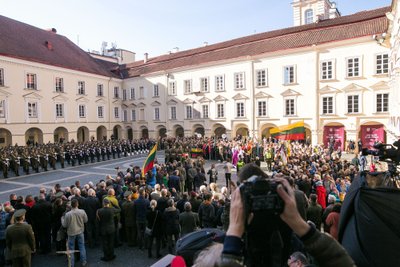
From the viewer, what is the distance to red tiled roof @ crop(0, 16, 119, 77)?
2892cm

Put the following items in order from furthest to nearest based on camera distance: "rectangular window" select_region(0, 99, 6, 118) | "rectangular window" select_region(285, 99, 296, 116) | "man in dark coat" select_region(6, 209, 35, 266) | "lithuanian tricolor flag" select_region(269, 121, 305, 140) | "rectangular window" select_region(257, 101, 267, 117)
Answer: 1. "rectangular window" select_region(257, 101, 267, 117)
2. "rectangular window" select_region(285, 99, 296, 116)
3. "rectangular window" select_region(0, 99, 6, 118)
4. "lithuanian tricolor flag" select_region(269, 121, 305, 140)
5. "man in dark coat" select_region(6, 209, 35, 266)

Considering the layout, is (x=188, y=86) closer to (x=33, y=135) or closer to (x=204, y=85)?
(x=204, y=85)

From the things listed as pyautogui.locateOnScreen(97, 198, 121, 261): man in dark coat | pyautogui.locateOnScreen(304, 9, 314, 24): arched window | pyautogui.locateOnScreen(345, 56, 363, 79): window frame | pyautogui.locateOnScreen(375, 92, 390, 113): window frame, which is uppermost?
pyautogui.locateOnScreen(304, 9, 314, 24): arched window

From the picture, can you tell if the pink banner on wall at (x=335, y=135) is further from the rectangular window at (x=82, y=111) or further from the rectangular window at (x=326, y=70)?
the rectangular window at (x=82, y=111)

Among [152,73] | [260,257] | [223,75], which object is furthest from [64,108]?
[260,257]

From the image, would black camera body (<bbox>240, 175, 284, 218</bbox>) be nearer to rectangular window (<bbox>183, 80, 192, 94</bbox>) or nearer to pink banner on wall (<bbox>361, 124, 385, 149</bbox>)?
pink banner on wall (<bbox>361, 124, 385, 149</bbox>)

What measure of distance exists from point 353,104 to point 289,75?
6728 millimetres

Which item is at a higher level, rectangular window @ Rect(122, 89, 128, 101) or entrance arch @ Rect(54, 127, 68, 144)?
rectangular window @ Rect(122, 89, 128, 101)

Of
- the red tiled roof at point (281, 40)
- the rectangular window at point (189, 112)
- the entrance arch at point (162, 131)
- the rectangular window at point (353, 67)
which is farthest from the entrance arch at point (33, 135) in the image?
the rectangular window at point (353, 67)

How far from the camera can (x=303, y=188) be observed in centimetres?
894

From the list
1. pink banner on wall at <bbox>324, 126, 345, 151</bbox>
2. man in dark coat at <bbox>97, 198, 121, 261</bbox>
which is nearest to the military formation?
man in dark coat at <bbox>97, 198, 121, 261</bbox>

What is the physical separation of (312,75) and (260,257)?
91.5 feet

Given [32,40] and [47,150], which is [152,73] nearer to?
[32,40]

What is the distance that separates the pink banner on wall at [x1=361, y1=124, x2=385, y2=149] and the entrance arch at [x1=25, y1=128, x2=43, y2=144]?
33.5 m
